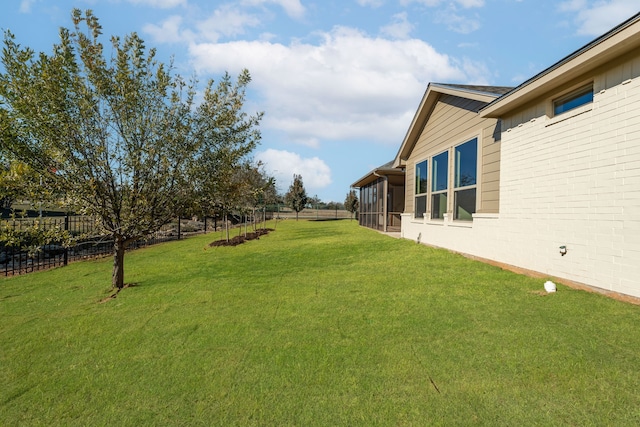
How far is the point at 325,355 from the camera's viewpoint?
9.91 ft

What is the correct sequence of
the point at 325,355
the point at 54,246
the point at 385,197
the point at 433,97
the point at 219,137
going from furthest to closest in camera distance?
the point at 385,197, the point at 433,97, the point at 54,246, the point at 219,137, the point at 325,355

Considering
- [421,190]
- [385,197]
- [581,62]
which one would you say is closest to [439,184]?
[421,190]

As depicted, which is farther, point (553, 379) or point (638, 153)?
point (638, 153)

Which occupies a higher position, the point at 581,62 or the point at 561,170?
the point at 581,62

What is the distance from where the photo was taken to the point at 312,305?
446cm

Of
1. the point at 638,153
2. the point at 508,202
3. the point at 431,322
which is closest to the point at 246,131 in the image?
the point at 431,322

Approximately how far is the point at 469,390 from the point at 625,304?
285 centimetres

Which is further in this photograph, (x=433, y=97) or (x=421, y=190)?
(x=421, y=190)

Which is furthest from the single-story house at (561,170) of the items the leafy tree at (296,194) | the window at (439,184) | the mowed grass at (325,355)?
the leafy tree at (296,194)

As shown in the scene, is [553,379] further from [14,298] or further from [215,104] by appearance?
[14,298]

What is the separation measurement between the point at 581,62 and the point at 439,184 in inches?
217

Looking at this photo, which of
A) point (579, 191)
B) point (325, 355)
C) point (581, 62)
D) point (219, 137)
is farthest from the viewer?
point (219, 137)

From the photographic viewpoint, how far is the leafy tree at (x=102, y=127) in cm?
457

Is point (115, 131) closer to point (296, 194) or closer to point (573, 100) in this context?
point (573, 100)
